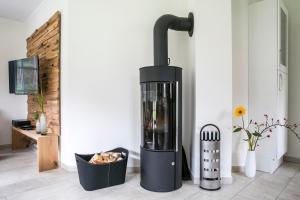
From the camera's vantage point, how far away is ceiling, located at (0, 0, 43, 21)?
350 centimetres

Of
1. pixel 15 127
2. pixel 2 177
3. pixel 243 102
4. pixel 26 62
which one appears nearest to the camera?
pixel 2 177

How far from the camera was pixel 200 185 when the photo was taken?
2332 millimetres

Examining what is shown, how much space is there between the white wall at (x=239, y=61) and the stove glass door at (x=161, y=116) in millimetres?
1048

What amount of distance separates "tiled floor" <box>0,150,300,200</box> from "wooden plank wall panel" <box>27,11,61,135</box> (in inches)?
26.8

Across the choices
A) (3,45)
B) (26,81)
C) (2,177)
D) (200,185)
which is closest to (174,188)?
(200,185)

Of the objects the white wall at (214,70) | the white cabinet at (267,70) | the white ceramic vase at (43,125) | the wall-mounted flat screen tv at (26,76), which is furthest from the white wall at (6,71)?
the white cabinet at (267,70)

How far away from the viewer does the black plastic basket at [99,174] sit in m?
2.22

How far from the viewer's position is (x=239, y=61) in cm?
291

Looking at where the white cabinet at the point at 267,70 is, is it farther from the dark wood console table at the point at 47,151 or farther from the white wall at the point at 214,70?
the dark wood console table at the point at 47,151

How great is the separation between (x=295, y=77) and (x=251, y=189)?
6.16 ft

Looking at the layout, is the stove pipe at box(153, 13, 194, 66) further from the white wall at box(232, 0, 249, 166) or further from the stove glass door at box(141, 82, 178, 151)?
the white wall at box(232, 0, 249, 166)

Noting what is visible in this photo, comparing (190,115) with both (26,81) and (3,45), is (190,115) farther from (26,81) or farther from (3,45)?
(3,45)

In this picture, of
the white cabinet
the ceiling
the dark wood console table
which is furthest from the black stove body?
the ceiling

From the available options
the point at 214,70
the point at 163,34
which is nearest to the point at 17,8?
the point at 163,34
